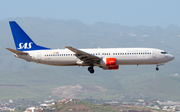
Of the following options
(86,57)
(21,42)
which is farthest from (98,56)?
(21,42)

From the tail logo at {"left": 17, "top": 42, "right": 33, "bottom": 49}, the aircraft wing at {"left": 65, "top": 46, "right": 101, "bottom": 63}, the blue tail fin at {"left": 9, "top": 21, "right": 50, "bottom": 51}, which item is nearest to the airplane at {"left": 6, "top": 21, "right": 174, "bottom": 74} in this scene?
the aircraft wing at {"left": 65, "top": 46, "right": 101, "bottom": 63}

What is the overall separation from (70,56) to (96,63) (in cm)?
608

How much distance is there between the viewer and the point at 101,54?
7281 centimetres

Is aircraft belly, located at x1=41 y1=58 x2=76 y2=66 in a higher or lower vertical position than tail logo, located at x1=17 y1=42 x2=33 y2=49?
lower

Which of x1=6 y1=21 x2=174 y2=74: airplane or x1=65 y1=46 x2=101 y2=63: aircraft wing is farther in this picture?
x1=6 y1=21 x2=174 y2=74: airplane

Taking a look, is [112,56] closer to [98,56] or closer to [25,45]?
[98,56]

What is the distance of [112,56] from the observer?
237 ft

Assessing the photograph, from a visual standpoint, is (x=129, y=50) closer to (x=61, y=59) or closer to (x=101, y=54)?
(x=101, y=54)

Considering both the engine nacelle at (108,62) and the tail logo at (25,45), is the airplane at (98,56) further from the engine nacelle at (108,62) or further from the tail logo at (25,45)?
the tail logo at (25,45)

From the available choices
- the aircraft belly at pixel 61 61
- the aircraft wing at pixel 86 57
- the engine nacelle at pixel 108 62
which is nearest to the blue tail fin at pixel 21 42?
the aircraft belly at pixel 61 61

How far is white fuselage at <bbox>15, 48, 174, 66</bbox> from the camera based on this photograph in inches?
2847

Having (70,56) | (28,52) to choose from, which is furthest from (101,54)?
(28,52)

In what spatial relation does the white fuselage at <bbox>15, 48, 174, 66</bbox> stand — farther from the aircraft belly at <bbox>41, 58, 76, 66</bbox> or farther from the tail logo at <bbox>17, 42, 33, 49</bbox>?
the tail logo at <bbox>17, 42, 33, 49</bbox>

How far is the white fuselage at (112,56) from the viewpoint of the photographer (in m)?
72.3
